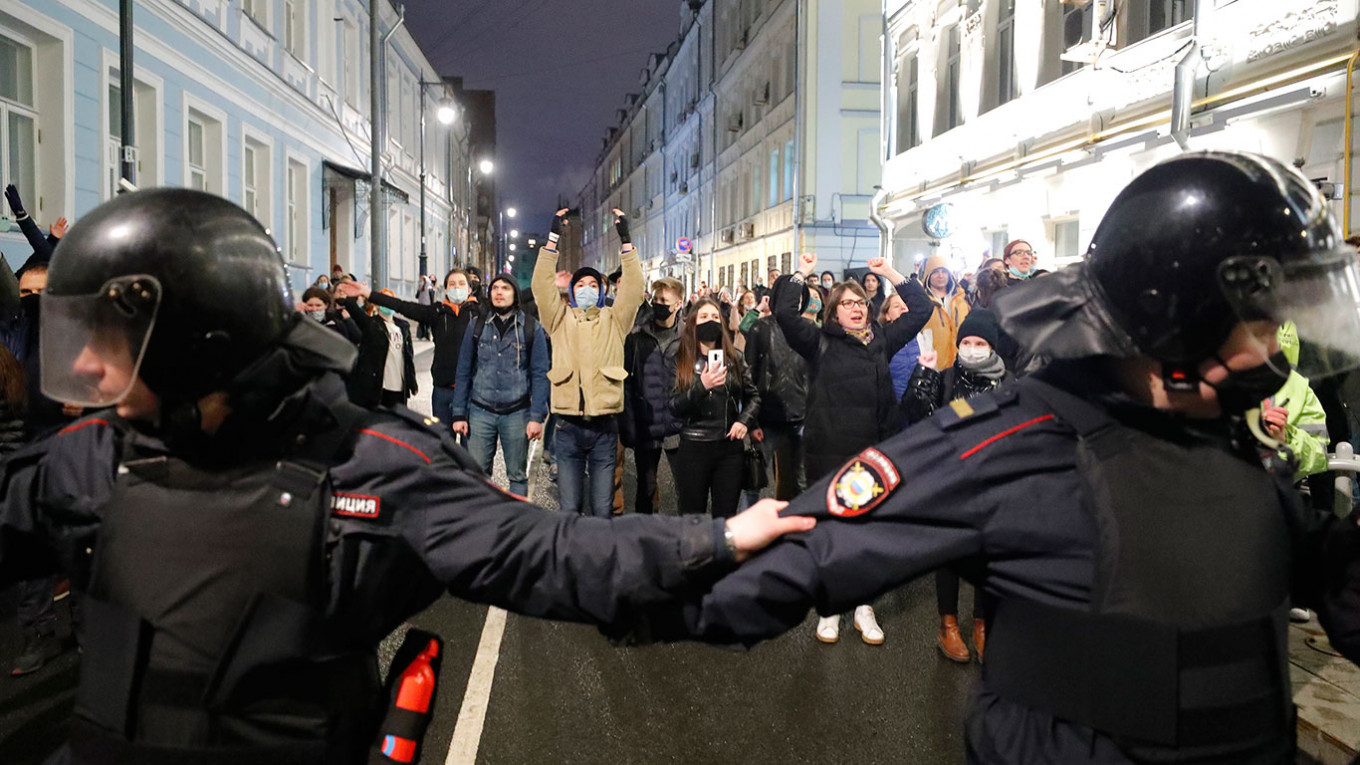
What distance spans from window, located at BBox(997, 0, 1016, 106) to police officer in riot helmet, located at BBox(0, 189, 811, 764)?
1552cm

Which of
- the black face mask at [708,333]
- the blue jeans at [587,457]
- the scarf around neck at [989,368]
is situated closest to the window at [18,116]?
the blue jeans at [587,457]

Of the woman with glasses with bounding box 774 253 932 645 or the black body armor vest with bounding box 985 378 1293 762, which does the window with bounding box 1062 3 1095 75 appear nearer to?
the woman with glasses with bounding box 774 253 932 645

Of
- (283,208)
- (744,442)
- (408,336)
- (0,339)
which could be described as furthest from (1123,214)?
(283,208)

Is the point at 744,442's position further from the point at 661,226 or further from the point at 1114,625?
the point at 661,226

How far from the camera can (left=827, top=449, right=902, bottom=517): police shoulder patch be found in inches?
73.6

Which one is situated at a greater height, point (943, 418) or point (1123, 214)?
point (1123, 214)

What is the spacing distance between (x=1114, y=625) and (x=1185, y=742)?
0.23 metres

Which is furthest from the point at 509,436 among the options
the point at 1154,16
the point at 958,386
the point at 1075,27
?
the point at 1075,27

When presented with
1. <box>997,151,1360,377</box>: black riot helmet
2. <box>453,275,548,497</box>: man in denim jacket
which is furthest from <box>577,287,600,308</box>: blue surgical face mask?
<box>997,151,1360,377</box>: black riot helmet

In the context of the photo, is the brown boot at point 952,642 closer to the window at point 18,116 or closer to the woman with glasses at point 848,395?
the woman with glasses at point 848,395

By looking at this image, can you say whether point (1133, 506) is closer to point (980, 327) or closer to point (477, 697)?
point (477, 697)

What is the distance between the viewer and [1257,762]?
68.2 inches

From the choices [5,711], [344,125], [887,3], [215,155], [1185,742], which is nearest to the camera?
[1185,742]

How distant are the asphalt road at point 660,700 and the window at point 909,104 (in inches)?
665
